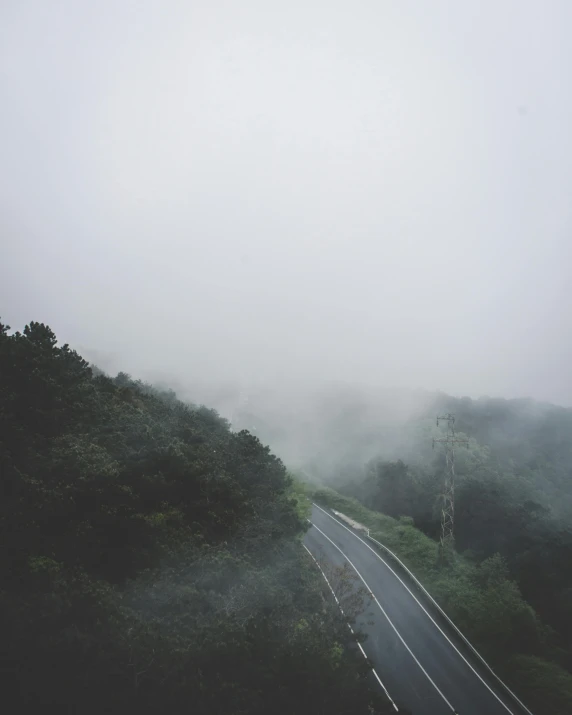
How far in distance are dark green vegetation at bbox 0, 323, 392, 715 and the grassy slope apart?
35.1ft

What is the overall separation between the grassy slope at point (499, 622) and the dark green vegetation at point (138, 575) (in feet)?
35.1

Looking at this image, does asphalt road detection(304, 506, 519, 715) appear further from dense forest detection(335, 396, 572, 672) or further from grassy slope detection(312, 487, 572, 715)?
dense forest detection(335, 396, 572, 672)

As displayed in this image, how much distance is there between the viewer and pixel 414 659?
21500 mm

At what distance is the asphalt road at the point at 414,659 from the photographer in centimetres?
1880

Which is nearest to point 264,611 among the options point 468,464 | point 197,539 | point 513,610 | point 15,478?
point 197,539

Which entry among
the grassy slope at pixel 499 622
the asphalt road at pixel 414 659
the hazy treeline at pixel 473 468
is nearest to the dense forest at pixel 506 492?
the hazy treeline at pixel 473 468

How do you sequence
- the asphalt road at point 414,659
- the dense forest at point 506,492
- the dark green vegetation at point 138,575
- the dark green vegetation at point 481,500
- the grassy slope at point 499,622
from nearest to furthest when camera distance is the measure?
1. the dark green vegetation at point 138,575
2. the asphalt road at point 414,659
3. the grassy slope at point 499,622
4. the dark green vegetation at point 481,500
5. the dense forest at point 506,492

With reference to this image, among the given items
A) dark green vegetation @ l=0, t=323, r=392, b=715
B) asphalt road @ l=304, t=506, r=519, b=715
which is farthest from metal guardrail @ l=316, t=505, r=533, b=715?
dark green vegetation @ l=0, t=323, r=392, b=715

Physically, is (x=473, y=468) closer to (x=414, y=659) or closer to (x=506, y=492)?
(x=506, y=492)

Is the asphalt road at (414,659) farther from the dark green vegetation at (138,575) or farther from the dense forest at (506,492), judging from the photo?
the dense forest at (506,492)

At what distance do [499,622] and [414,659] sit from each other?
20.1 feet

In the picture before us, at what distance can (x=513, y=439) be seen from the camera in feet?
219

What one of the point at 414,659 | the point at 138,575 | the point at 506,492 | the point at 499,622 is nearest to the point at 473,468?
the point at 506,492

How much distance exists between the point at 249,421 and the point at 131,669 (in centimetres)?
7995
